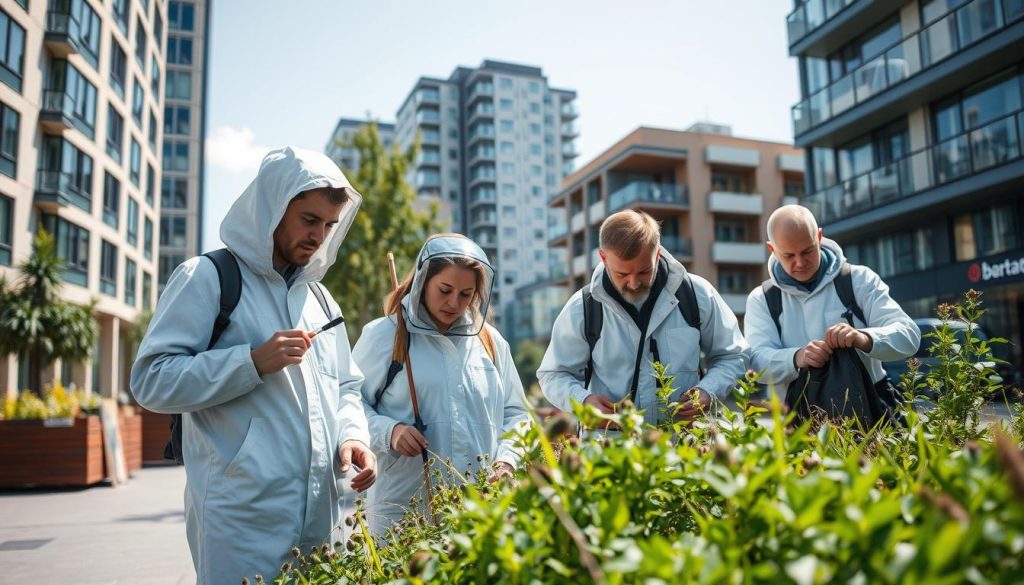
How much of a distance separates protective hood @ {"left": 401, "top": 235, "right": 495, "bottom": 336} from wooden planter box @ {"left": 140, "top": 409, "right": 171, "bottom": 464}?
1404cm

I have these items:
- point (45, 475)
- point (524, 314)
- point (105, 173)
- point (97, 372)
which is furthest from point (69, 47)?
point (524, 314)

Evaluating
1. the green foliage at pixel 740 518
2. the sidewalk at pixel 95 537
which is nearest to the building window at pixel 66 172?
the sidewalk at pixel 95 537

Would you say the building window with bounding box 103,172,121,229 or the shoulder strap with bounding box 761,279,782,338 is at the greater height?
the building window with bounding box 103,172,121,229

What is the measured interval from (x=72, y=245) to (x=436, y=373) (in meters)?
27.5

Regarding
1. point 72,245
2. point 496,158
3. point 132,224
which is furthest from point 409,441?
point 496,158

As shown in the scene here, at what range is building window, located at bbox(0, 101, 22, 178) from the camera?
69.9 feet

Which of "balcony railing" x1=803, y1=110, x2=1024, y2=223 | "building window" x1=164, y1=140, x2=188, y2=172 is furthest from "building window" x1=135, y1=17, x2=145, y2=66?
"balcony railing" x1=803, y1=110, x2=1024, y2=223

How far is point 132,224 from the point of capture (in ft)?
112

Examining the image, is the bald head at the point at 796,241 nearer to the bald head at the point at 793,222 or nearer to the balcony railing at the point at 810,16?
the bald head at the point at 793,222

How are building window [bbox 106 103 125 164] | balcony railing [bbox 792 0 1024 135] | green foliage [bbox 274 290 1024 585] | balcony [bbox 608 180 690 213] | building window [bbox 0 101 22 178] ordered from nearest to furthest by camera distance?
1. green foliage [bbox 274 290 1024 585]
2. balcony railing [bbox 792 0 1024 135]
3. building window [bbox 0 101 22 178]
4. building window [bbox 106 103 125 164]
5. balcony [bbox 608 180 690 213]

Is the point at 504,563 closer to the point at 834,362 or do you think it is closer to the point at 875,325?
the point at 834,362

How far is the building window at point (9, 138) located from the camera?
21.3 metres

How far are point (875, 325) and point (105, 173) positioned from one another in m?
32.1

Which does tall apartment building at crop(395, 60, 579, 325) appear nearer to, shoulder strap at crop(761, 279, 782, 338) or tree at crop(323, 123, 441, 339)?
tree at crop(323, 123, 441, 339)
